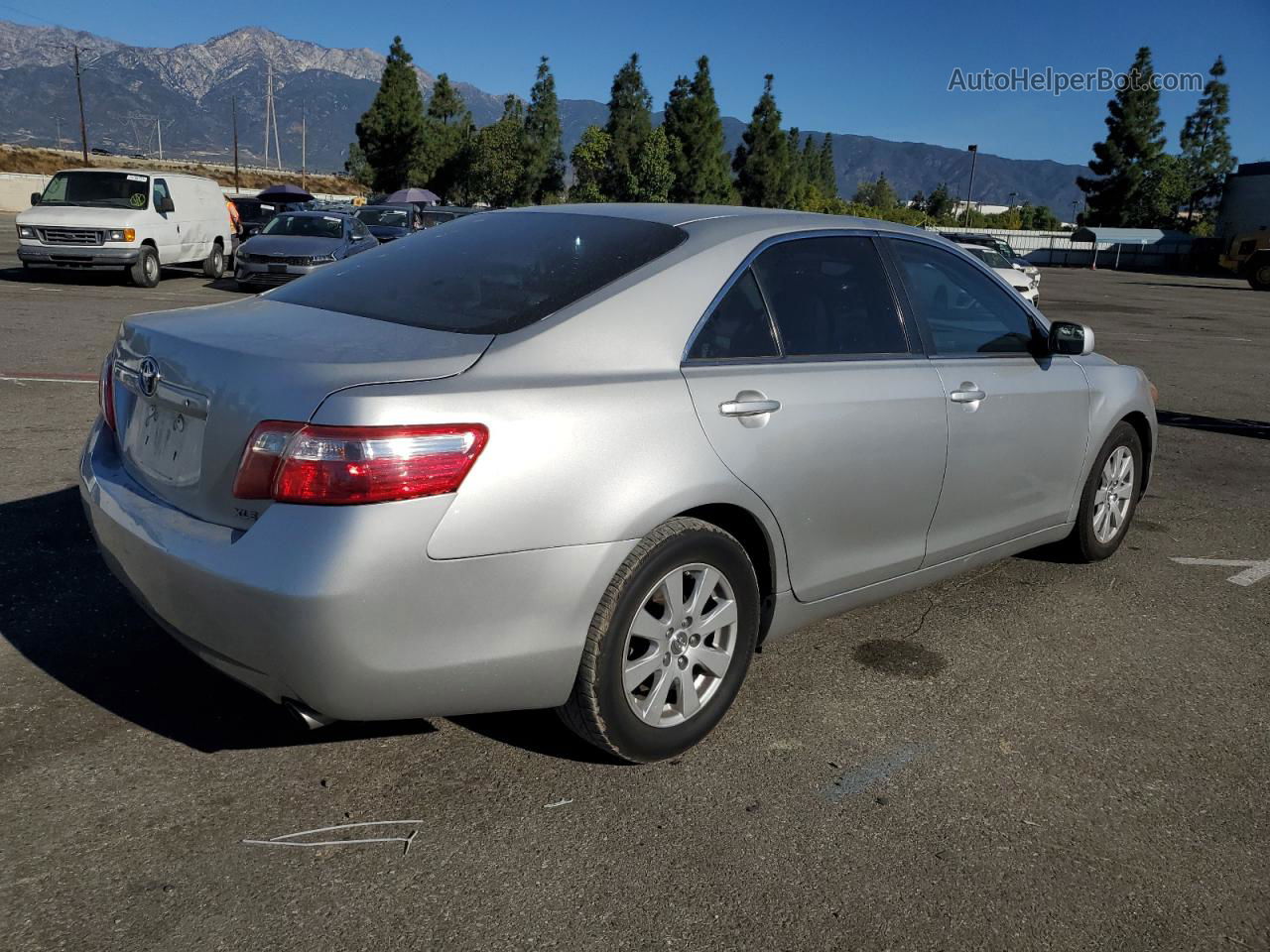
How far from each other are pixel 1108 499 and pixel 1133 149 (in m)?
88.5

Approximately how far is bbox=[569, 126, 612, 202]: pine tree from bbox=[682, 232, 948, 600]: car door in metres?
72.3

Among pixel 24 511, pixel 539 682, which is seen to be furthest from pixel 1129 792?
pixel 24 511

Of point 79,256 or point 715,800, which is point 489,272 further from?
point 79,256

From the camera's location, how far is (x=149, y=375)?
9.78 feet

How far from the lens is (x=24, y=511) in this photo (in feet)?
16.6

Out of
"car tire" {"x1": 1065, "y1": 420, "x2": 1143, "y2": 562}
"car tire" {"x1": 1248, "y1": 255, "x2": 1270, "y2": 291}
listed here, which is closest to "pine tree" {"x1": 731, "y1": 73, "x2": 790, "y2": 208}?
"car tire" {"x1": 1248, "y1": 255, "x2": 1270, "y2": 291}

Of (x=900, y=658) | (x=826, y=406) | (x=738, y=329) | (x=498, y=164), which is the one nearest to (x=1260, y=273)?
(x=900, y=658)

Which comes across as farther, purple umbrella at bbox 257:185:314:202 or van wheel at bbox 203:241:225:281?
purple umbrella at bbox 257:185:314:202

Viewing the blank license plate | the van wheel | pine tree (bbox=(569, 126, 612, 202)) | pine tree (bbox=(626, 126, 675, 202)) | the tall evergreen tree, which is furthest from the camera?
the tall evergreen tree

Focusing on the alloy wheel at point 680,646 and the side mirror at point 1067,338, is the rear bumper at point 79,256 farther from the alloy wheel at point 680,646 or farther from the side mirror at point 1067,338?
the alloy wheel at point 680,646

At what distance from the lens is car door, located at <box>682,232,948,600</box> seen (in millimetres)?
3158

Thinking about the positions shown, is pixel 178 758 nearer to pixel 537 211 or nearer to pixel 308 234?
pixel 537 211

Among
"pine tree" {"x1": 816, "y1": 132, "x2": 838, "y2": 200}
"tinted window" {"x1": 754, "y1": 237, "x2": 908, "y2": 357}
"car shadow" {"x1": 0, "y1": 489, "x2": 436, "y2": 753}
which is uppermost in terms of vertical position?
"pine tree" {"x1": 816, "y1": 132, "x2": 838, "y2": 200}

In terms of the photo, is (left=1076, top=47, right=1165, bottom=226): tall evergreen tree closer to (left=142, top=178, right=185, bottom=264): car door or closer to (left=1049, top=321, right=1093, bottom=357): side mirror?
(left=142, top=178, right=185, bottom=264): car door
